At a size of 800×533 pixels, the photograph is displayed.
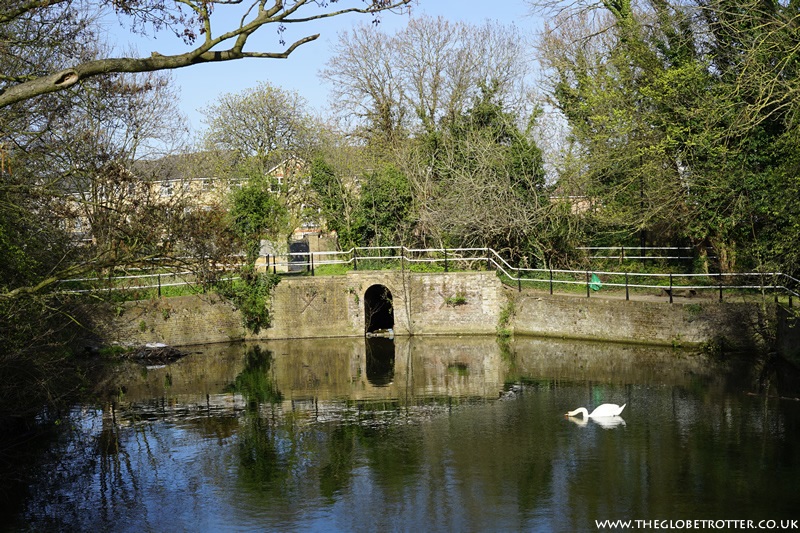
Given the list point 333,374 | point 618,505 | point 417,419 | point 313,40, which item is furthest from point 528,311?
point 313,40

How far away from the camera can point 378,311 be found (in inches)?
1118

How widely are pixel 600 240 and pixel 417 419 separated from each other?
14595 mm

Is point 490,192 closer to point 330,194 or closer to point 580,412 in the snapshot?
point 330,194

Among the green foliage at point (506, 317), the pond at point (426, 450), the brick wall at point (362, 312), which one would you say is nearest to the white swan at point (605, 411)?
the pond at point (426, 450)

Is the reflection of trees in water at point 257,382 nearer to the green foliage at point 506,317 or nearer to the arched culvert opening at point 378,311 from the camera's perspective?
the arched culvert opening at point 378,311

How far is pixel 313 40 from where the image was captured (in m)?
8.04

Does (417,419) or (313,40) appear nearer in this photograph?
(313,40)

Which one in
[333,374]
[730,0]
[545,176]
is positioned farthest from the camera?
[545,176]

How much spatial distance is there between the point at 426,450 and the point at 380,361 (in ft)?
28.5

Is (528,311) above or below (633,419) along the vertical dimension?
above

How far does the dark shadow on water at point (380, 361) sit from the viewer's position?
19.7 meters

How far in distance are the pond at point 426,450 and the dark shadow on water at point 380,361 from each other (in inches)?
4.3

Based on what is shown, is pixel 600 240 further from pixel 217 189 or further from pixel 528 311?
pixel 217 189

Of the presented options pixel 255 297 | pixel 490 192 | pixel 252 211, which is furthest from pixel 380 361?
pixel 490 192
